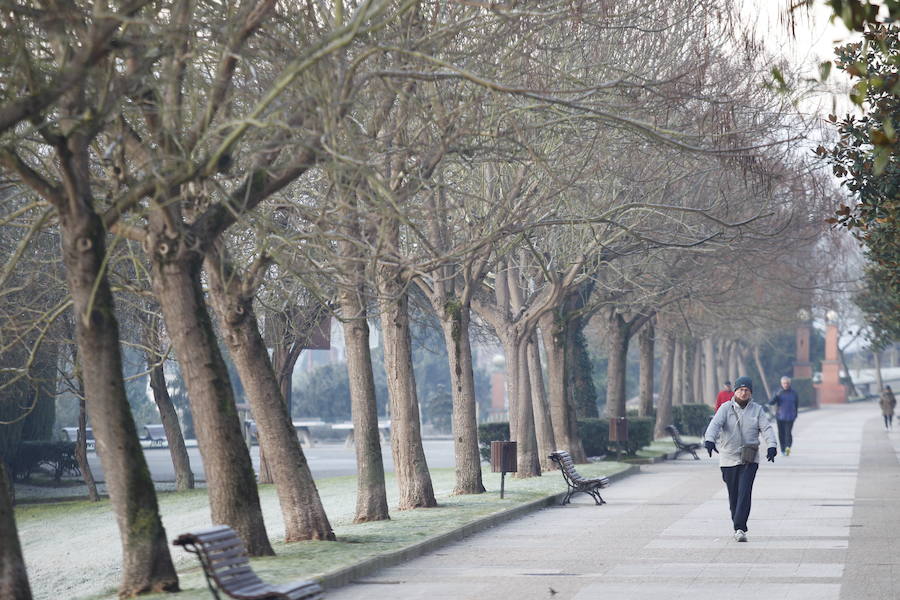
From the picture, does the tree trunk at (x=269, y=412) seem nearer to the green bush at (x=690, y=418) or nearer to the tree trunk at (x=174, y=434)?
the tree trunk at (x=174, y=434)

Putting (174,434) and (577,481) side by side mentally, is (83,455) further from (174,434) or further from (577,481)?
(577,481)

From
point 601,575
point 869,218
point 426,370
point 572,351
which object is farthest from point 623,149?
point 426,370

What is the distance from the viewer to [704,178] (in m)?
26.7

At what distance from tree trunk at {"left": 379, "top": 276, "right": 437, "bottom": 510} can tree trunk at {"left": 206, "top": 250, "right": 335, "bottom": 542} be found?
4999 millimetres

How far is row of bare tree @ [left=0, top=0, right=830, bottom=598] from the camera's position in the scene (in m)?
10.7

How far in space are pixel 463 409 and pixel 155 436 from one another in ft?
149

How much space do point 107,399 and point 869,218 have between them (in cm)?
1211

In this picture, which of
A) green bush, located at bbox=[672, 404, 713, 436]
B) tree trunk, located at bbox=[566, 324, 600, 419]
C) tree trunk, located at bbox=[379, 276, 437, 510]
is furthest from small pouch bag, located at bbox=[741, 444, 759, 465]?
green bush, located at bbox=[672, 404, 713, 436]

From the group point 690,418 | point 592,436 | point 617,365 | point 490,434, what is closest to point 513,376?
point 490,434

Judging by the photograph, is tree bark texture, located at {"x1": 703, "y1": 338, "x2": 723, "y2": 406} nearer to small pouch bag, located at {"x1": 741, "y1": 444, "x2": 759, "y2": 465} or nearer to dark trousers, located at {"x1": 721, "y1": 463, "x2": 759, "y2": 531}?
dark trousers, located at {"x1": 721, "y1": 463, "x2": 759, "y2": 531}

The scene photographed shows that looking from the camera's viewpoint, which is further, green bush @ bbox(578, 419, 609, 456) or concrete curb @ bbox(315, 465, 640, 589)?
green bush @ bbox(578, 419, 609, 456)

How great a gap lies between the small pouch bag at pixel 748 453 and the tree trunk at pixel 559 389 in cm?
1454

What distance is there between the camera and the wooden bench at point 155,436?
6276 cm

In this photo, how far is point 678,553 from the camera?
→ 15.1m
